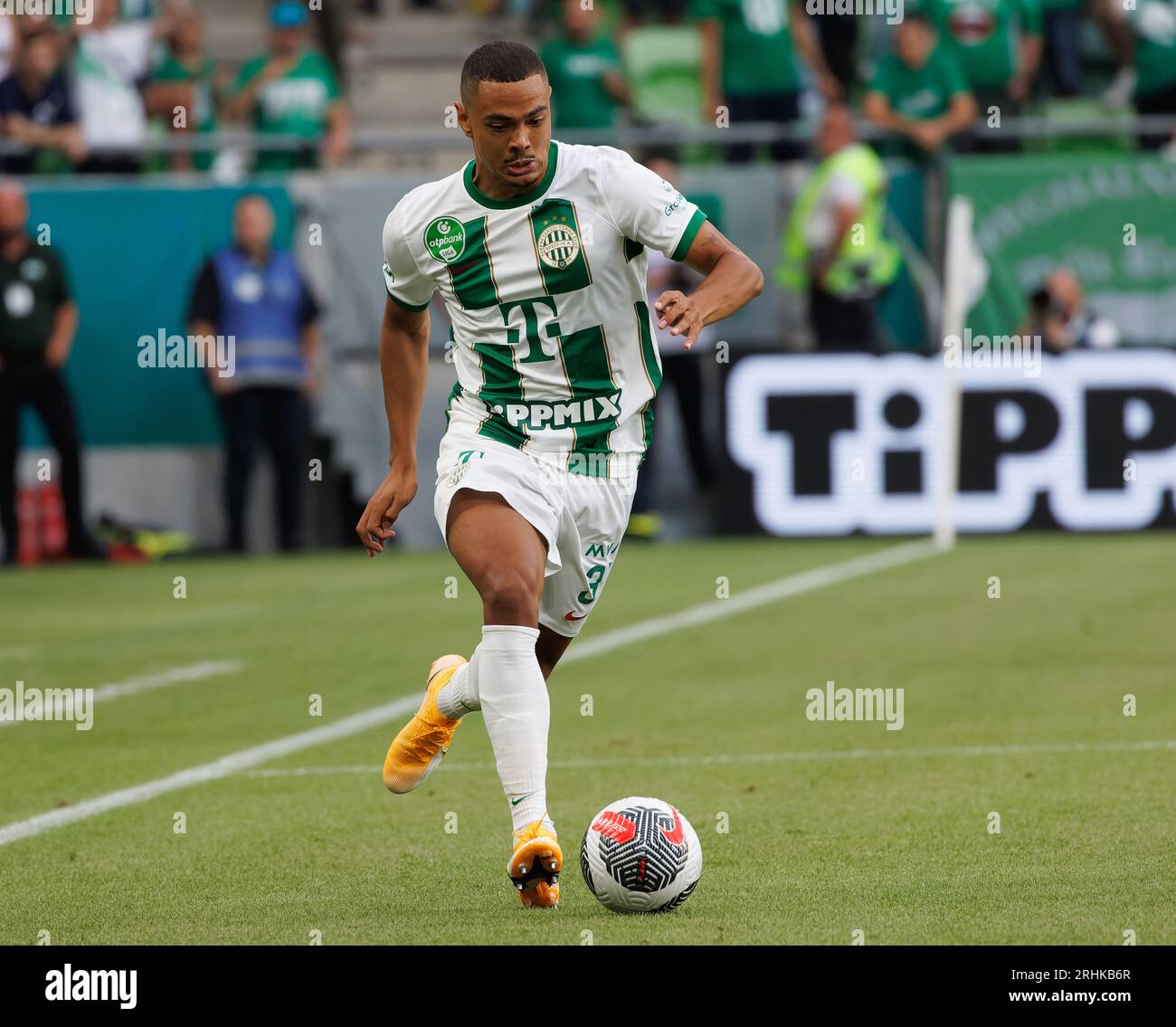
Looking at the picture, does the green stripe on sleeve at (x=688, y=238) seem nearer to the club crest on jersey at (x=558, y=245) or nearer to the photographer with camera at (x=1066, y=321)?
the club crest on jersey at (x=558, y=245)

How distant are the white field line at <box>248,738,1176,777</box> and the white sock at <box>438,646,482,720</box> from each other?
1.77m

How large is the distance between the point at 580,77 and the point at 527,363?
40.0 feet

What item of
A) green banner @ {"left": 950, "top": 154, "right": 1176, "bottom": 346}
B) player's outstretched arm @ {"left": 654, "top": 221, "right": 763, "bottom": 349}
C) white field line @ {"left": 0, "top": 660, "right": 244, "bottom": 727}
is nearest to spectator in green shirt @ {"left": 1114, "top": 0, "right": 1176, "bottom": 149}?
green banner @ {"left": 950, "top": 154, "right": 1176, "bottom": 346}

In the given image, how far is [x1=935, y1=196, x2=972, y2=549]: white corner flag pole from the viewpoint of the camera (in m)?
16.3

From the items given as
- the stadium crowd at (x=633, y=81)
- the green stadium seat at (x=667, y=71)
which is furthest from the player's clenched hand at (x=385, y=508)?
the green stadium seat at (x=667, y=71)

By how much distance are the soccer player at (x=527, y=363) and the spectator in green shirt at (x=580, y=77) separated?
11763mm

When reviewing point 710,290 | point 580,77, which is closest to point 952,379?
point 580,77

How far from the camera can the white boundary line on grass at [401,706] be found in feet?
24.8

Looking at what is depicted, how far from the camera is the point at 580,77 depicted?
18.1m

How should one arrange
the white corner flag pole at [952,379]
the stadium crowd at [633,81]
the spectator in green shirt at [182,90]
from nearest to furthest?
the white corner flag pole at [952,379] → the stadium crowd at [633,81] → the spectator in green shirt at [182,90]

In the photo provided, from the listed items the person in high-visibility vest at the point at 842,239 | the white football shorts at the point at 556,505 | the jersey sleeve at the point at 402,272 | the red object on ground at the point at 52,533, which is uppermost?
the person in high-visibility vest at the point at 842,239

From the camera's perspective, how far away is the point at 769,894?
5789 mm
